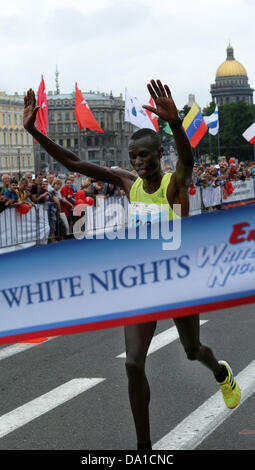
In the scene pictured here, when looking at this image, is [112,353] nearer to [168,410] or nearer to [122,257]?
[168,410]

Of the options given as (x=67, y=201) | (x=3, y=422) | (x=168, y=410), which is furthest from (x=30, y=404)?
(x=67, y=201)

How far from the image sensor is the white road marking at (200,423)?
225 inches

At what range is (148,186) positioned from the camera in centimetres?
544

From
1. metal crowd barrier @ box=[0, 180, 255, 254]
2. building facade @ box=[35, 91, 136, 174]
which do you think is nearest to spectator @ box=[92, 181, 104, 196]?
metal crowd barrier @ box=[0, 180, 255, 254]

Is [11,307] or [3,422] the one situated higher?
[11,307]

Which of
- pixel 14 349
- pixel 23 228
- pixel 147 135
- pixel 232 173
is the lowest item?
pixel 14 349

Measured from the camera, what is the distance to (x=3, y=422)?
6516mm

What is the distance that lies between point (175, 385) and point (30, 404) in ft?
4.02

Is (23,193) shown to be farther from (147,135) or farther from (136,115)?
(147,135)

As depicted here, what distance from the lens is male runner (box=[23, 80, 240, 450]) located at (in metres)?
5.09

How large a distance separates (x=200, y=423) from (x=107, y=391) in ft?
4.19

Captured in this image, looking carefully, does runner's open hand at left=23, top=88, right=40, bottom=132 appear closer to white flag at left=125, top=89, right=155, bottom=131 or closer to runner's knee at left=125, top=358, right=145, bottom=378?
runner's knee at left=125, top=358, right=145, bottom=378

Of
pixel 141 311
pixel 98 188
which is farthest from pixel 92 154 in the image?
pixel 141 311

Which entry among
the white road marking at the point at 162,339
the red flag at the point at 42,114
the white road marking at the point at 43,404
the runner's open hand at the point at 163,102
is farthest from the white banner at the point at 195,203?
the runner's open hand at the point at 163,102
